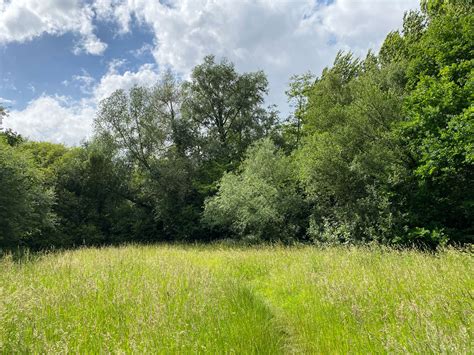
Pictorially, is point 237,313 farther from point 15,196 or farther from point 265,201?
point 15,196

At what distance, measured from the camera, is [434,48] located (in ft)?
52.7

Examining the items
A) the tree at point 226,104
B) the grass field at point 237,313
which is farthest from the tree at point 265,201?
the grass field at point 237,313

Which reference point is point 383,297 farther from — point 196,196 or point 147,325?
point 196,196

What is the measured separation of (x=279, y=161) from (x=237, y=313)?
1586 centimetres

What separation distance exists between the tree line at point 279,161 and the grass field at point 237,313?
769cm

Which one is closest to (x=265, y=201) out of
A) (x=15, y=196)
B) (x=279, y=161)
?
(x=279, y=161)

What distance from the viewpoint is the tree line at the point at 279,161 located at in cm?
1445

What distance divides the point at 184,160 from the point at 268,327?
22.9 metres

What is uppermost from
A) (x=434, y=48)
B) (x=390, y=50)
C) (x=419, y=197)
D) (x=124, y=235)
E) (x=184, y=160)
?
(x=390, y=50)

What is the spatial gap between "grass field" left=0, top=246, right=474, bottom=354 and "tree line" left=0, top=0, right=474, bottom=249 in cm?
769

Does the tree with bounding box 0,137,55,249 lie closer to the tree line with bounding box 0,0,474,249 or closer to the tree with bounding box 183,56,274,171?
the tree line with bounding box 0,0,474,249

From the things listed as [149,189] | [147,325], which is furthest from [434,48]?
[149,189]

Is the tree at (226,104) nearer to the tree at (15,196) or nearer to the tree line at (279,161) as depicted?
the tree line at (279,161)

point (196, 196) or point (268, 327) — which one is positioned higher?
point (196, 196)
